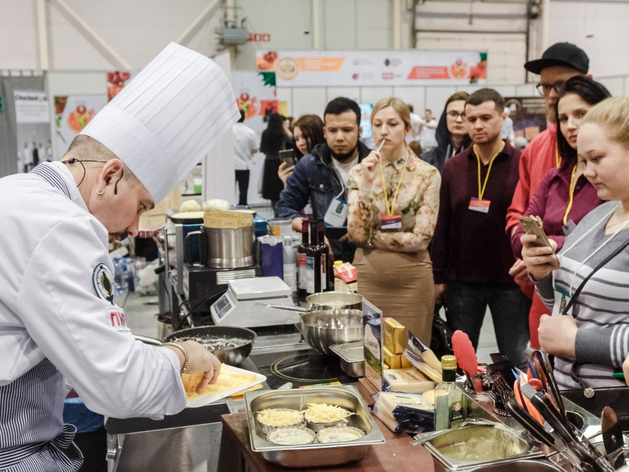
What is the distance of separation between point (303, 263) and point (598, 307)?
1299 millimetres

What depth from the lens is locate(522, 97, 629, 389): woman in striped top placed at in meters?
1.65

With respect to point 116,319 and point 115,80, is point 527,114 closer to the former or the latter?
point 115,80

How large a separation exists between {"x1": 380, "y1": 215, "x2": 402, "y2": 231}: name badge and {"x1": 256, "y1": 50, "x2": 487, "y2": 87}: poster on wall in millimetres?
6525

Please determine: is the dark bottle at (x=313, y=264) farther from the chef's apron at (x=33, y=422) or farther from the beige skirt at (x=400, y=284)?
the chef's apron at (x=33, y=422)

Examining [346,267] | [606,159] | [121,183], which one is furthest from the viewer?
[346,267]

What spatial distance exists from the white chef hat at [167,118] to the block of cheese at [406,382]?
75 centimetres

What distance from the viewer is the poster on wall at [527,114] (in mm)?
9906

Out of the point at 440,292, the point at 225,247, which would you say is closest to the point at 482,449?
the point at 225,247

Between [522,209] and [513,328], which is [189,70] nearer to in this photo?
[522,209]

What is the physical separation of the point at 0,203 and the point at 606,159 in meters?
1.51

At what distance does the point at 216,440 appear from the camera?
1688 mm

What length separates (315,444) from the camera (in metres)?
1.26

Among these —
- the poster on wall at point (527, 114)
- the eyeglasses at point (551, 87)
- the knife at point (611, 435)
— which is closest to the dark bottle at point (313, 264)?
the eyeglasses at point (551, 87)

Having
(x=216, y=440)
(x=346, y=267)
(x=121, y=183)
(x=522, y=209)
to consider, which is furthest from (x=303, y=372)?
(x=522, y=209)
